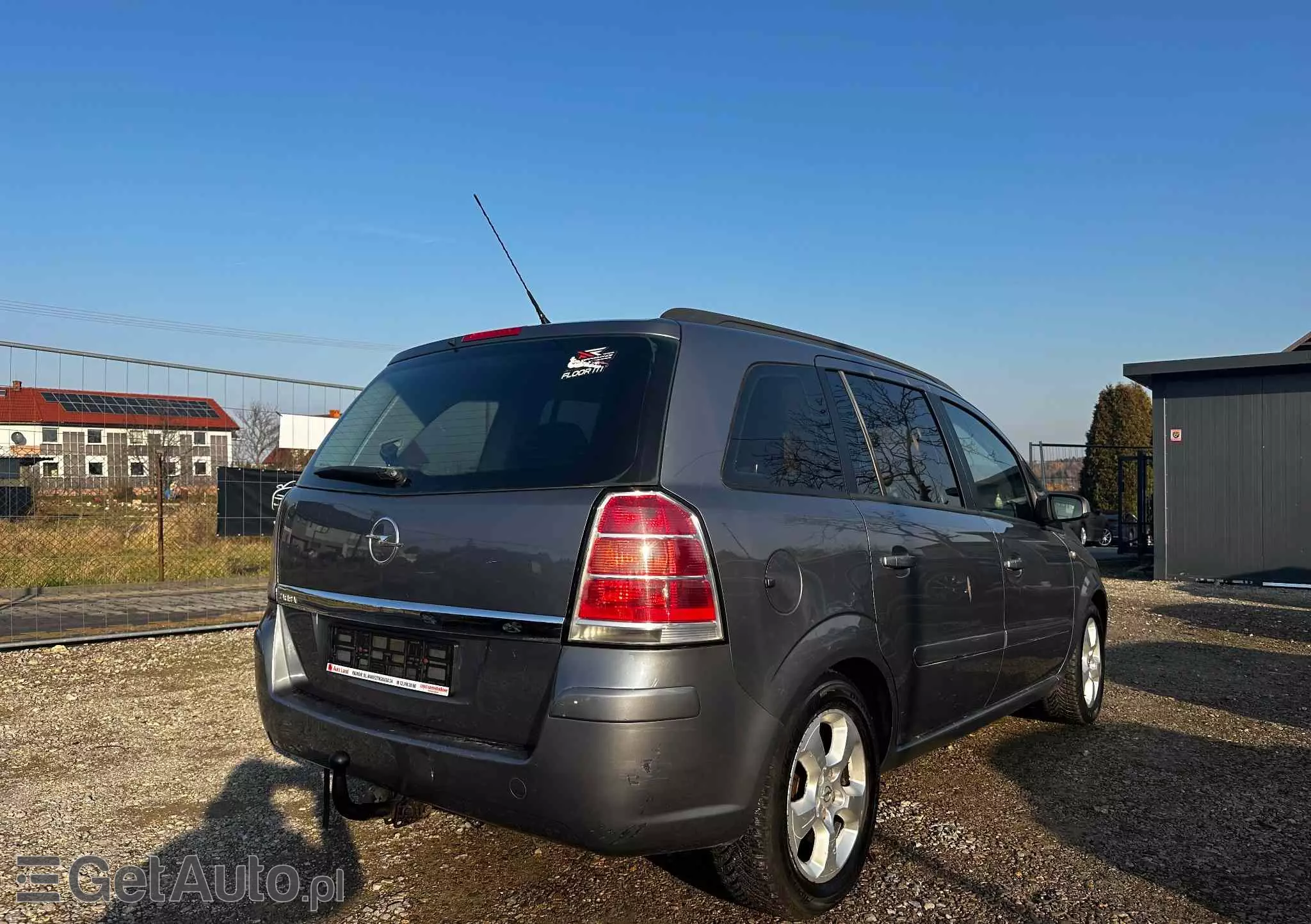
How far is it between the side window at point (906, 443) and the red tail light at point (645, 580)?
1.24 metres

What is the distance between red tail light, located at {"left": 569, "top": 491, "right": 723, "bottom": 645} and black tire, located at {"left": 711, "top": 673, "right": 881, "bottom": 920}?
1.62ft

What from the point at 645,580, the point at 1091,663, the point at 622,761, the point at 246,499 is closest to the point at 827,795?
the point at 622,761

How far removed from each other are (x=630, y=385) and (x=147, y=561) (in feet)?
24.9

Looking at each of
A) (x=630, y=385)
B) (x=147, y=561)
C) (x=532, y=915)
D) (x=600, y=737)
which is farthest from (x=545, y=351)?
(x=147, y=561)

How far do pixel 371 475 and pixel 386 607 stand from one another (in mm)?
458

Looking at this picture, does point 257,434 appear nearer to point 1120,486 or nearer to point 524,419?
point 524,419

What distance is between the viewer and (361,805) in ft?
9.10

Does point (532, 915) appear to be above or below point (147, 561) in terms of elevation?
below

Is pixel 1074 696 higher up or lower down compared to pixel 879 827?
higher up

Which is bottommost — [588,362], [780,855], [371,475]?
[780,855]

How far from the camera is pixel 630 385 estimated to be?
2.71 meters

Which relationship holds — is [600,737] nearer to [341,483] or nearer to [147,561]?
[341,483]

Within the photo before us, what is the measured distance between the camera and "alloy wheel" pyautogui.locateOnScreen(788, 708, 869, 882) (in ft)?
9.36

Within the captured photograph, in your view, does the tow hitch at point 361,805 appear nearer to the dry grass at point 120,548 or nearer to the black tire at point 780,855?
the black tire at point 780,855
